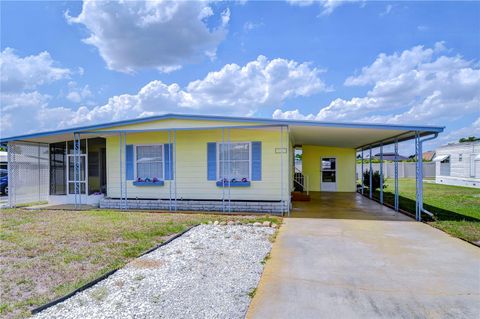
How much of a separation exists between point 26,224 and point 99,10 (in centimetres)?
627

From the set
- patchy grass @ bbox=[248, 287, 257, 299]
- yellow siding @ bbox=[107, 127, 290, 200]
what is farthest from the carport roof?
patchy grass @ bbox=[248, 287, 257, 299]

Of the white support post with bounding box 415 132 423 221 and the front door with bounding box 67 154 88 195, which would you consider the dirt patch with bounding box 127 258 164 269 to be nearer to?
the white support post with bounding box 415 132 423 221

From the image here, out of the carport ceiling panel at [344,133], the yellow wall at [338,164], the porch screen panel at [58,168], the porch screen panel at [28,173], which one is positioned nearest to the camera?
the carport ceiling panel at [344,133]

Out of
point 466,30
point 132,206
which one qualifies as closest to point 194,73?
point 132,206

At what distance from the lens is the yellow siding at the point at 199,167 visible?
973cm

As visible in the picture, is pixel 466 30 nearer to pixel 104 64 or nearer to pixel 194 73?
pixel 194 73

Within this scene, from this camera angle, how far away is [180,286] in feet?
12.0

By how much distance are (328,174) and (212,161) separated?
344 inches

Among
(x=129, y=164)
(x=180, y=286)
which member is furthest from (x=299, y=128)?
(x=180, y=286)

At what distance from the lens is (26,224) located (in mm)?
7633

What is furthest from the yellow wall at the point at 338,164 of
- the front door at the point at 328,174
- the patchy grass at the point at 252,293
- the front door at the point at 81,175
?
the patchy grass at the point at 252,293

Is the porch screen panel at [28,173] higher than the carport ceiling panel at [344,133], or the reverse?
the carport ceiling panel at [344,133]

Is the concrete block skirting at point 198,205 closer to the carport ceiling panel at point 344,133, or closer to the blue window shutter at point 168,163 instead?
the blue window shutter at point 168,163

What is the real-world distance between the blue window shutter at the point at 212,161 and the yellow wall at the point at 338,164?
781cm
